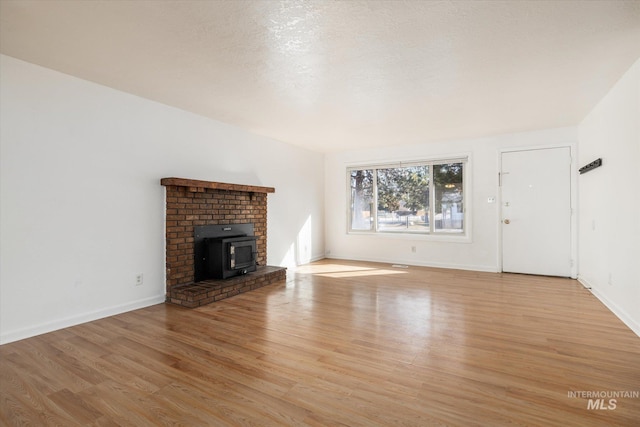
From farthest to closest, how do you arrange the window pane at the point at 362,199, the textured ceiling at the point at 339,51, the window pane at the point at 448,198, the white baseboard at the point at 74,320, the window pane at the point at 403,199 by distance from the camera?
1. the window pane at the point at 362,199
2. the window pane at the point at 403,199
3. the window pane at the point at 448,198
4. the white baseboard at the point at 74,320
5. the textured ceiling at the point at 339,51

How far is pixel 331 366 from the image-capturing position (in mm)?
2217

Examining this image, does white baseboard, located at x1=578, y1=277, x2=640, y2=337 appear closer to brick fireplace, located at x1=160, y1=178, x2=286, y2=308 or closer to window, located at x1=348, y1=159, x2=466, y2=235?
window, located at x1=348, y1=159, x2=466, y2=235

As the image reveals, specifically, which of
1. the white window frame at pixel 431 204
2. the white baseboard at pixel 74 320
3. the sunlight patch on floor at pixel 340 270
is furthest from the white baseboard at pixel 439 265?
the white baseboard at pixel 74 320

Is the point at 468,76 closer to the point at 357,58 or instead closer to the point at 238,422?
the point at 357,58

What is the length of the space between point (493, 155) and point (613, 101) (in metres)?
2.13

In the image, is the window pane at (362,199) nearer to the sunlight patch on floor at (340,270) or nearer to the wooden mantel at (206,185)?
the sunlight patch on floor at (340,270)

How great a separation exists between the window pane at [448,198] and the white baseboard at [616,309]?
6.59 feet

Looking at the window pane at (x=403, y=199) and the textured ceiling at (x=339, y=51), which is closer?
the textured ceiling at (x=339, y=51)

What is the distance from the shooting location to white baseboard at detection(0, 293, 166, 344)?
2645mm

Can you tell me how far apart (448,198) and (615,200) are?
108 inches

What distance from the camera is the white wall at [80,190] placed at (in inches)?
106

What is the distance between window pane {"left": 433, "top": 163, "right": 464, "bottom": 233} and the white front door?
696mm

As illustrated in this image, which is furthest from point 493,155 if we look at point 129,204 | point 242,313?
point 129,204

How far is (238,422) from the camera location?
1635 mm
